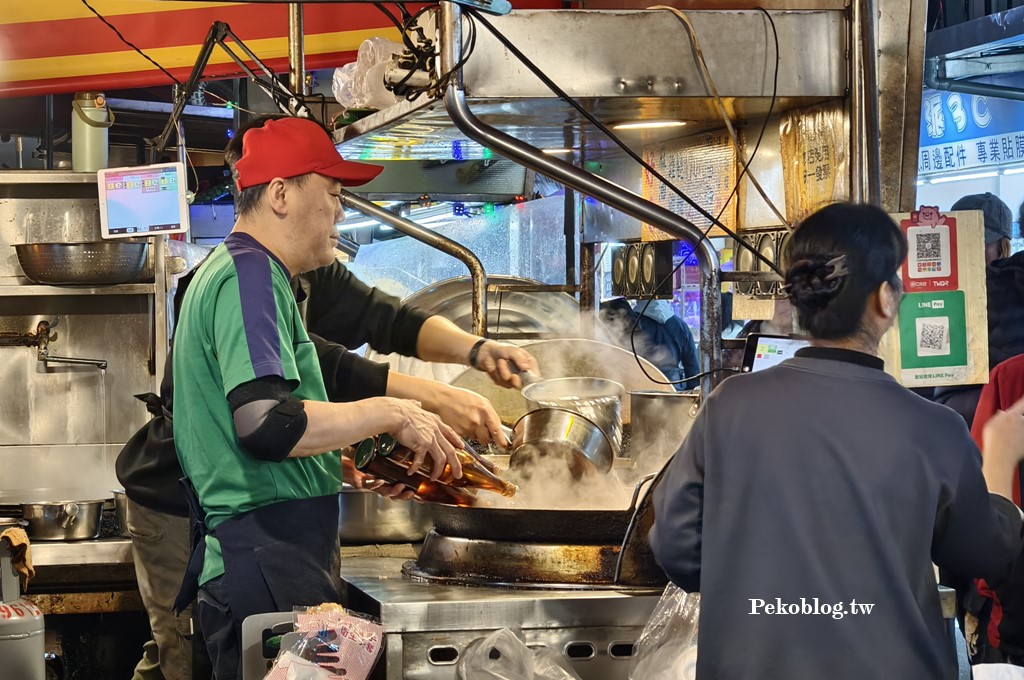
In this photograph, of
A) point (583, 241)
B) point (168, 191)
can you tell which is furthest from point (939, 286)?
point (168, 191)

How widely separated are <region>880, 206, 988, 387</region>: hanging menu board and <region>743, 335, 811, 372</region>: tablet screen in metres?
0.23

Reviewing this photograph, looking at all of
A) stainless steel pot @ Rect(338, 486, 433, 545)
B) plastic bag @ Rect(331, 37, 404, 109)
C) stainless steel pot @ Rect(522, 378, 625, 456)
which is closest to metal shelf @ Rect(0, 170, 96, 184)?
plastic bag @ Rect(331, 37, 404, 109)

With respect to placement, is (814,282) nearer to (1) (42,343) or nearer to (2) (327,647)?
(2) (327,647)

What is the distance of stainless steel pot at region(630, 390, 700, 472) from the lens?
3.40 metres

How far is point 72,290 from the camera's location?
5395 millimetres

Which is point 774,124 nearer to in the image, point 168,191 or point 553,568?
point 553,568

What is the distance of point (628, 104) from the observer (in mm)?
3076

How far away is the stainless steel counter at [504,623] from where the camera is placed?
8.28 ft

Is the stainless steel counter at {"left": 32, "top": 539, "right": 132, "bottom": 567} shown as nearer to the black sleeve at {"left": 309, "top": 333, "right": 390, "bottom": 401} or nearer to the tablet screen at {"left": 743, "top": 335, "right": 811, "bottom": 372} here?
the black sleeve at {"left": 309, "top": 333, "right": 390, "bottom": 401}

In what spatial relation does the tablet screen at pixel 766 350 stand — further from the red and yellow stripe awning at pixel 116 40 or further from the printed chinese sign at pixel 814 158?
the red and yellow stripe awning at pixel 116 40

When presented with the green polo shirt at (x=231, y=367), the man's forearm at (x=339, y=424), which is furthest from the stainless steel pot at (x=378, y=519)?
the man's forearm at (x=339, y=424)

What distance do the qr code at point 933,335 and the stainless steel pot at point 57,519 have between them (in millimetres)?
3133

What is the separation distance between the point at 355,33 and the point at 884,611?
→ 4041 mm

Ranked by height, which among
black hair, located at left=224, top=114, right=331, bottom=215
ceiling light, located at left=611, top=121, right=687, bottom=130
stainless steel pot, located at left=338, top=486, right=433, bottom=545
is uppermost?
ceiling light, located at left=611, top=121, right=687, bottom=130
